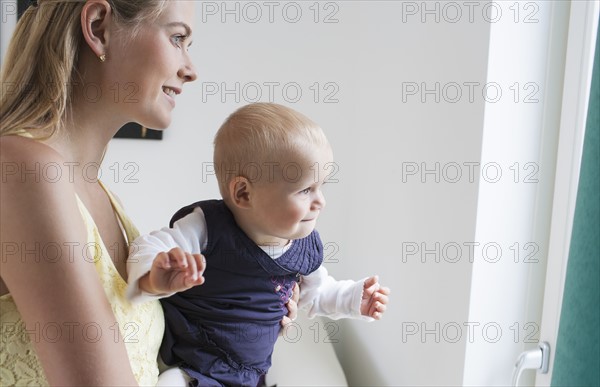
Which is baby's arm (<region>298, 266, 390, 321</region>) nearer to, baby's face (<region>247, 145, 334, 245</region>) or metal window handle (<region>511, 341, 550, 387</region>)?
baby's face (<region>247, 145, 334, 245</region>)

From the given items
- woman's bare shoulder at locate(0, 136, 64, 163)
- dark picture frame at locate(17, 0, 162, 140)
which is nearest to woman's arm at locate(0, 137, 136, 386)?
woman's bare shoulder at locate(0, 136, 64, 163)

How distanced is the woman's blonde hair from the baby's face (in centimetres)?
35

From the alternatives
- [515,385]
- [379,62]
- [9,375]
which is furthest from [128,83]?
[379,62]

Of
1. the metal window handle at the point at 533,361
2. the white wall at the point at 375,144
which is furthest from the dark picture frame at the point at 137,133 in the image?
the metal window handle at the point at 533,361

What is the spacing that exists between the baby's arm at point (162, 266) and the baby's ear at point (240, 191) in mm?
119

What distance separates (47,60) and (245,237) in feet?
1.51

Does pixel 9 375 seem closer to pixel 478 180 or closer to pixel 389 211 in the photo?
pixel 478 180

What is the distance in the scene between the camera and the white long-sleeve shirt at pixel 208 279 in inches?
37.3

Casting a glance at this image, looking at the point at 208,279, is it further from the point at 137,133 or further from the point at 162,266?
the point at 137,133

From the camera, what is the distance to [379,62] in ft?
7.03

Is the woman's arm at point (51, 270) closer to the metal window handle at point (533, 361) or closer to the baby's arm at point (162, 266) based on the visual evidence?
the baby's arm at point (162, 266)

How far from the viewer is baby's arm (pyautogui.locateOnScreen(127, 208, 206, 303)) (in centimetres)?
88

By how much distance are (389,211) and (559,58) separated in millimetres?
748

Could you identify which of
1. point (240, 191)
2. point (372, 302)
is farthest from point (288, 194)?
point (372, 302)
